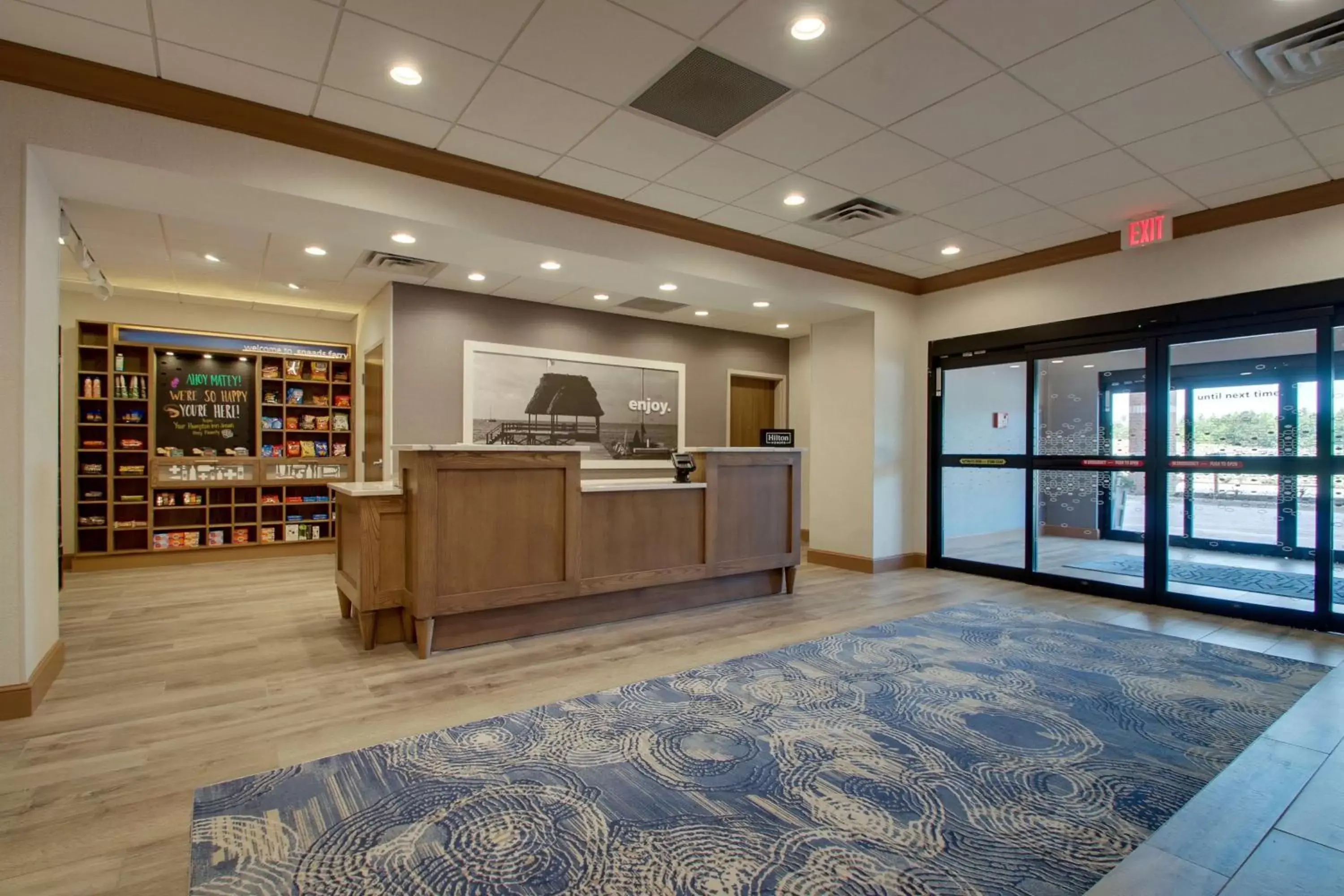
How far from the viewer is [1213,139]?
392cm

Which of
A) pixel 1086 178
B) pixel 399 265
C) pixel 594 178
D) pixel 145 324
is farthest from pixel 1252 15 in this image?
pixel 145 324

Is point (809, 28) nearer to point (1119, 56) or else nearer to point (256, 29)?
point (1119, 56)

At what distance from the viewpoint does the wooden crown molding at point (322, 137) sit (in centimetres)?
321

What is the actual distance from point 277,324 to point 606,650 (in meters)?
6.61

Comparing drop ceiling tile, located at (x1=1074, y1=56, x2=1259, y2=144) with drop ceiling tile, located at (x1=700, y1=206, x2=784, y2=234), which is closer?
drop ceiling tile, located at (x1=1074, y1=56, x2=1259, y2=144)

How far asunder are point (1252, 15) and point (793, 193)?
2550mm

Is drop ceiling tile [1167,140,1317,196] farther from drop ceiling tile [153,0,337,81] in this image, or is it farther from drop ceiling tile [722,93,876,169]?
drop ceiling tile [153,0,337,81]

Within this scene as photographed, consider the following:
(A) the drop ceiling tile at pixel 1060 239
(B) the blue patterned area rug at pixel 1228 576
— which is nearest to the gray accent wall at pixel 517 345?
(A) the drop ceiling tile at pixel 1060 239

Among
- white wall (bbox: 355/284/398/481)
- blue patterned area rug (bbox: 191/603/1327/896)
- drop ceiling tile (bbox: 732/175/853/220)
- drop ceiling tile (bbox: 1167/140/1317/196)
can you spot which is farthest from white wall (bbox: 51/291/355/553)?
drop ceiling tile (bbox: 1167/140/1317/196)

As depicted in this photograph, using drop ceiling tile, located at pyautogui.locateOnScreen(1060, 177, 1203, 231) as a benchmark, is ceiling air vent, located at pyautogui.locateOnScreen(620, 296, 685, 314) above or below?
below

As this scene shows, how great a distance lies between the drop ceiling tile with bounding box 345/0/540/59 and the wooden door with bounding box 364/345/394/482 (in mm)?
4655

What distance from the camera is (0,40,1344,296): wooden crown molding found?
10.7 feet

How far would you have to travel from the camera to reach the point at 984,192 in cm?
475

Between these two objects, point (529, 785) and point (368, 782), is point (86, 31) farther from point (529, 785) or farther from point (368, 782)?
point (529, 785)
